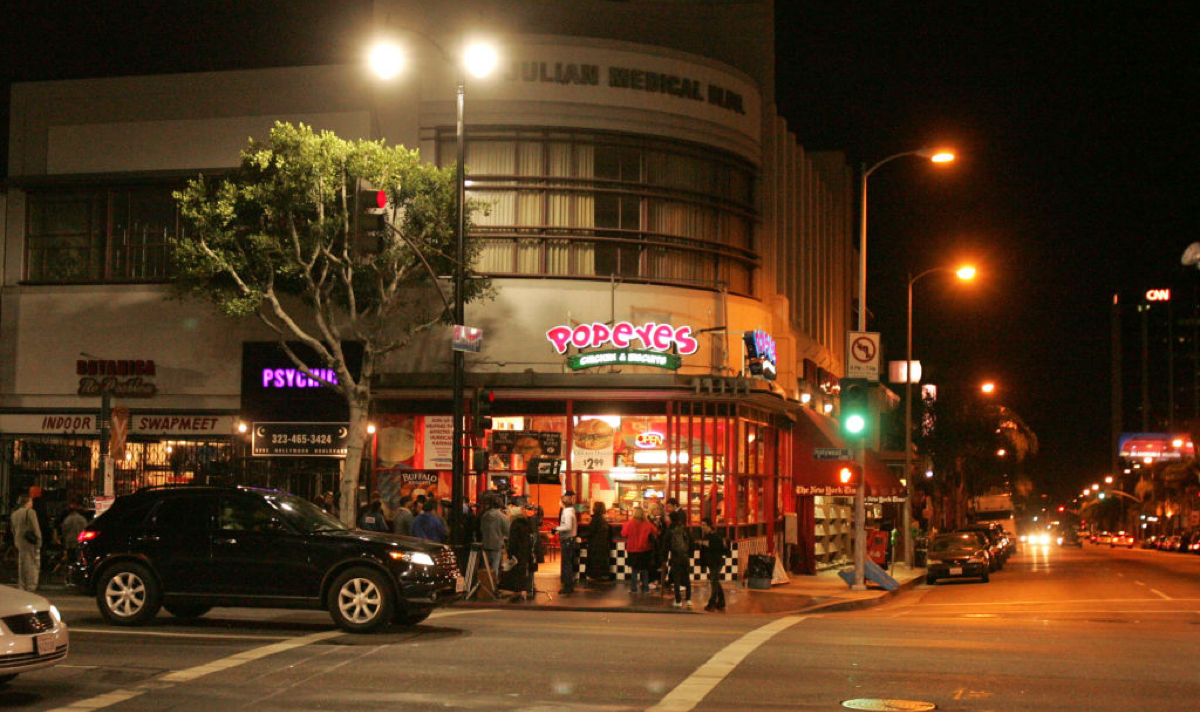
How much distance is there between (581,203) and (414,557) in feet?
52.5

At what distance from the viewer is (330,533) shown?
1664 centimetres

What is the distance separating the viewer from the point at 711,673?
42.4 ft

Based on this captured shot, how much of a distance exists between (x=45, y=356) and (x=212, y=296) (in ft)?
24.6

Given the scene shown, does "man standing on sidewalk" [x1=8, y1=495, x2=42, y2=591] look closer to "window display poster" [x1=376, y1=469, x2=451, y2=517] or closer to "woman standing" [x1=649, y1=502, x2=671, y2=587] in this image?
"window display poster" [x1=376, y1=469, x2=451, y2=517]

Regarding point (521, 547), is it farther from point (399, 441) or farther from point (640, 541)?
point (399, 441)

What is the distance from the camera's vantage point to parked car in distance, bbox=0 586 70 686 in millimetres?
10531

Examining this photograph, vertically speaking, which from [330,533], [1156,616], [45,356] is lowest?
[1156,616]

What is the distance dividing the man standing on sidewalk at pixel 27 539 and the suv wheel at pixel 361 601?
10060 millimetres

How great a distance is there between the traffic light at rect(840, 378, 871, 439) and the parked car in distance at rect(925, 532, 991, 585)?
396 inches

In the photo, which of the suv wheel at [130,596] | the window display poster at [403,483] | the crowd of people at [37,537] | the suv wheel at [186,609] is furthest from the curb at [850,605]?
the crowd of people at [37,537]

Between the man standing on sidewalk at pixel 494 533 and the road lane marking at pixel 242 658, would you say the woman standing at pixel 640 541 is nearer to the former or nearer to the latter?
the man standing on sidewalk at pixel 494 533

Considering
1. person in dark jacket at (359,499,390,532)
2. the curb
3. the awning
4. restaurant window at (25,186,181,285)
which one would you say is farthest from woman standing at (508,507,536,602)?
restaurant window at (25,186,181,285)

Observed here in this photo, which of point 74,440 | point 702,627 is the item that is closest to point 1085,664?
point 702,627

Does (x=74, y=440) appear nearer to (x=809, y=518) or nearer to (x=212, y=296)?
(x=212, y=296)
